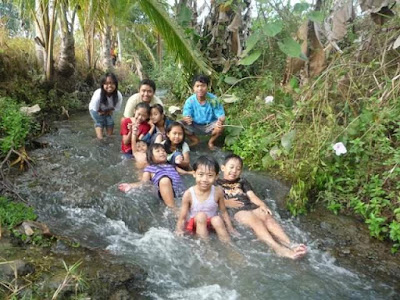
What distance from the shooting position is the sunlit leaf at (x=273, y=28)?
297 cm

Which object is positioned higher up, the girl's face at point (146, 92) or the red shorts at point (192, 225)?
the girl's face at point (146, 92)

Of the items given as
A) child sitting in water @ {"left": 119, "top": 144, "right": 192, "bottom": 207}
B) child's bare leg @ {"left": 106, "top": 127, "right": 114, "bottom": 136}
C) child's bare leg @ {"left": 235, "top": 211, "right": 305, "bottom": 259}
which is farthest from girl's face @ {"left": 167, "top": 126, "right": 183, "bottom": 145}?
child's bare leg @ {"left": 106, "top": 127, "right": 114, "bottom": 136}

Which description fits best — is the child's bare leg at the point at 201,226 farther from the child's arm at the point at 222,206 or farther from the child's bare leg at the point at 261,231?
the child's bare leg at the point at 261,231

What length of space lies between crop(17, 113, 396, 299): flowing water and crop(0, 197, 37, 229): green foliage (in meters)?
0.26

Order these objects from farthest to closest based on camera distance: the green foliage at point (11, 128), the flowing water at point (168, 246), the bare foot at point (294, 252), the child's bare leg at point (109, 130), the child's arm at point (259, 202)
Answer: the child's bare leg at point (109, 130)
the green foliage at point (11, 128)
the child's arm at point (259, 202)
the bare foot at point (294, 252)
the flowing water at point (168, 246)

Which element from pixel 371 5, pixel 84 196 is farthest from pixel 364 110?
pixel 84 196

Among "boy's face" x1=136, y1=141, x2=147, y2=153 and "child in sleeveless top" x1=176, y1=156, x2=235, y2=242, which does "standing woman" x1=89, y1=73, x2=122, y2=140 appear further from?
"child in sleeveless top" x1=176, y1=156, x2=235, y2=242

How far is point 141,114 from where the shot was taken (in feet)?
17.4

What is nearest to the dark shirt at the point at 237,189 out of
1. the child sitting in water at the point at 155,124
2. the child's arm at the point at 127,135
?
the child sitting in water at the point at 155,124

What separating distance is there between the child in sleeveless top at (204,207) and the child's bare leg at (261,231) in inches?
6.1

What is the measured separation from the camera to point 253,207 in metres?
3.89

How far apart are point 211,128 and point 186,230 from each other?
2732mm

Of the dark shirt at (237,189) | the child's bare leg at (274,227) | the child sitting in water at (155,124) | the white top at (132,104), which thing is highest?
the white top at (132,104)

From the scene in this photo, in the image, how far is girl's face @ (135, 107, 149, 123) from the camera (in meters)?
5.27
